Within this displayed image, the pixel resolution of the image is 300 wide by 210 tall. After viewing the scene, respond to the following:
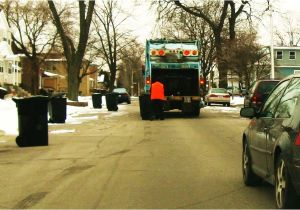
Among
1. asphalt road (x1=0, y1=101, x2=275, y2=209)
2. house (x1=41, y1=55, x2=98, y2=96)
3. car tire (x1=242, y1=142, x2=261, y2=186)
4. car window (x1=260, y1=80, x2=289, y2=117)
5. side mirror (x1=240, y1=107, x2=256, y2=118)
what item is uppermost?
house (x1=41, y1=55, x2=98, y2=96)

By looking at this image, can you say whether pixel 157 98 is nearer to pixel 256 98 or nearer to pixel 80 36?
pixel 256 98

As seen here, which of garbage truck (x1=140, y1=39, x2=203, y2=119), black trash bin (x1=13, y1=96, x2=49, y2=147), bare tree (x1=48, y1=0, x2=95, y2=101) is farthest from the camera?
bare tree (x1=48, y1=0, x2=95, y2=101)

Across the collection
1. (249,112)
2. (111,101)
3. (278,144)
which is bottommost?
Answer: (111,101)

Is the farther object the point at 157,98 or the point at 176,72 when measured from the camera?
Result: the point at 176,72

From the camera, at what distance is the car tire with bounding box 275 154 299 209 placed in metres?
5.92

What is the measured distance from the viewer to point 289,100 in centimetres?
661

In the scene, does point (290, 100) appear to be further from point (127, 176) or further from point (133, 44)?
point (133, 44)

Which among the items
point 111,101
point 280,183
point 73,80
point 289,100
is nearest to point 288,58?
point 73,80

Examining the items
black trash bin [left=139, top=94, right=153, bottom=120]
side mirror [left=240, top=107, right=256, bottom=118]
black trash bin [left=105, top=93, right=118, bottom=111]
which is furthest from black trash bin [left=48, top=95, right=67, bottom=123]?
side mirror [left=240, top=107, right=256, bottom=118]

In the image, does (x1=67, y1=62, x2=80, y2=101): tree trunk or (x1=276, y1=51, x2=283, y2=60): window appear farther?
(x1=276, y1=51, x2=283, y2=60): window

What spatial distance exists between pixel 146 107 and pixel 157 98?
100 centimetres

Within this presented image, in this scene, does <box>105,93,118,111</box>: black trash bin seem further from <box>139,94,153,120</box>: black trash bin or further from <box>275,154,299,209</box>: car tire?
<box>275,154,299,209</box>: car tire

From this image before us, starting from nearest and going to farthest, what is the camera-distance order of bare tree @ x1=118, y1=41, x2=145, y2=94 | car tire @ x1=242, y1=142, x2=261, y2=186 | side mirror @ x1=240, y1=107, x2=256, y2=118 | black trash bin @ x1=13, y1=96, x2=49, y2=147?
side mirror @ x1=240, y1=107, x2=256, y2=118, car tire @ x1=242, y1=142, x2=261, y2=186, black trash bin @ x1=13, y1=96, x2=49, y2=147, bare tree @ x1=118, y1=41, x2=145, y2=94

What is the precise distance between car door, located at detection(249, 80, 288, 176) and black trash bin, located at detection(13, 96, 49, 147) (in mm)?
7304
